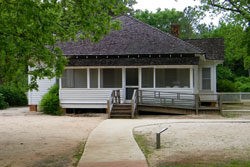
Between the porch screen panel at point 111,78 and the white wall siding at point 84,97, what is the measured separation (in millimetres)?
805

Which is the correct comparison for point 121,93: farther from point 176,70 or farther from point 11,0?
point 11,0

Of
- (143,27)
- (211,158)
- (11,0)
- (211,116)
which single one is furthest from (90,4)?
(143,27)

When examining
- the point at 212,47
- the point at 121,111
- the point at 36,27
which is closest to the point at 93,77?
the point at 121,111

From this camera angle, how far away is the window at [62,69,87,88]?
77.8 ft

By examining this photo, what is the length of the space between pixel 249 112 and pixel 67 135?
14333 millimetres

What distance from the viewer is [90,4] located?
33.2 ft

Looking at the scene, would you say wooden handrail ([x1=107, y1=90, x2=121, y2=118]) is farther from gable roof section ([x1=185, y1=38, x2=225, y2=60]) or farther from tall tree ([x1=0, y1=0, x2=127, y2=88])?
tall tree ([x1=0, y1=0, x2=127, y2=88])

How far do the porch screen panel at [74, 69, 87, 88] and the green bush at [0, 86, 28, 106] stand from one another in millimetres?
10214

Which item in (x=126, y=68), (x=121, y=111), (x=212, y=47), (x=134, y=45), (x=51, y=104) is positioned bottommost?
(x=121, y=111)

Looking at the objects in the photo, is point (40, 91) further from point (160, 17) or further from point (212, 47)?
point (160, 17)

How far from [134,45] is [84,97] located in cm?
492

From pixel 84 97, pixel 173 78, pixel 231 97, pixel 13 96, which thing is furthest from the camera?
pixel 13 96

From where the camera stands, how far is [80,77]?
2398cm

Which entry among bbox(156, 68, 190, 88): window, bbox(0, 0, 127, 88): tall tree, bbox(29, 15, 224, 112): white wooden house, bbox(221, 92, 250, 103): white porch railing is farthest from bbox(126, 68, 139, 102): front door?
bbox(0, 0, 127, 88): tall tree
